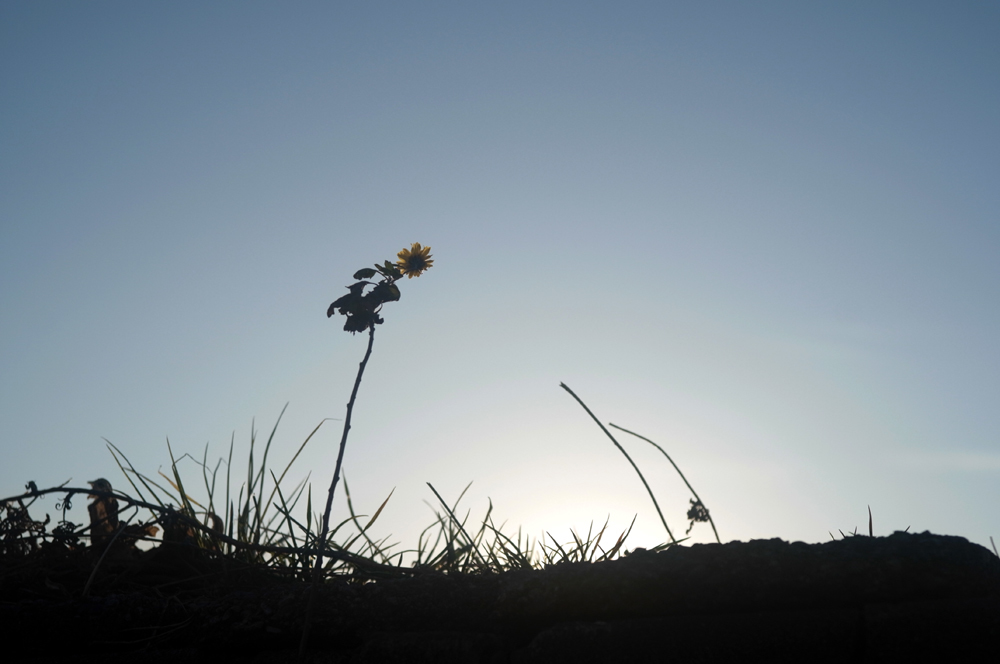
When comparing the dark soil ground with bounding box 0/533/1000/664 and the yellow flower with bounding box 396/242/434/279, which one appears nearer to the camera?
the dark soil ground with bounding box 0/533/1000/664

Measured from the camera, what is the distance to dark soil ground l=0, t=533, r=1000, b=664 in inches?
50.2

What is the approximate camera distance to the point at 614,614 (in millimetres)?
1445

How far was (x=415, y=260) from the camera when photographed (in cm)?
234

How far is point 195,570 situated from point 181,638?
43cm

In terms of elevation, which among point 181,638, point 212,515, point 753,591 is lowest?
point 181,638

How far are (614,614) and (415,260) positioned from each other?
134 cm

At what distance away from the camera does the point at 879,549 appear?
1405 mm

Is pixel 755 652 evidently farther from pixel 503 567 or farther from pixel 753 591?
pixel 503 567

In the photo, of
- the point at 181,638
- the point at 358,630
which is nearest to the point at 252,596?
the point at 181,638

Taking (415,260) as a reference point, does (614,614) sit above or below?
below

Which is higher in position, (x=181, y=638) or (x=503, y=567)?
(x=503, y=567)

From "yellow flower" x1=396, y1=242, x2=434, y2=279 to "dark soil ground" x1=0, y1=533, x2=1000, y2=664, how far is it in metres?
1.02

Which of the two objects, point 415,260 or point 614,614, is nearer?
point 614,614

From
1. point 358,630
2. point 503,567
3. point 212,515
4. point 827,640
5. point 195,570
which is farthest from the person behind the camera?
point 212,515
